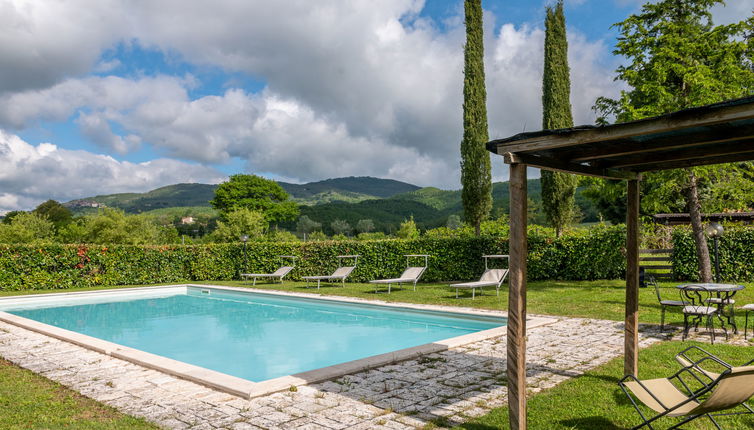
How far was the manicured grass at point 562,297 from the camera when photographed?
9047 millimetres

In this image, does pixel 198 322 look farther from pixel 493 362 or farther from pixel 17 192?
pixel 17 192

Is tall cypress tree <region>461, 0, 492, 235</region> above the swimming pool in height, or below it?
above

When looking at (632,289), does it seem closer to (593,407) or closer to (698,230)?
(593,407)

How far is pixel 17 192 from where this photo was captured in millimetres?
191000

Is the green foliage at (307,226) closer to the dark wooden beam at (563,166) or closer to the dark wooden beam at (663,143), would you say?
the dark wooden beam at (563,166)

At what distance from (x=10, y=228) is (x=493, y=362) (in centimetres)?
3092

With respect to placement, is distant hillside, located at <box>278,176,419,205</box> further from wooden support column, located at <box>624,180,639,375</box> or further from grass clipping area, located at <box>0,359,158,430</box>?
wooden support column, located at <box>624,180,639,375</box>

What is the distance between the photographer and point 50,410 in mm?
4062

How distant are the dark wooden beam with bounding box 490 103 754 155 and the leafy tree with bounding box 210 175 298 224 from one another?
53980 mm

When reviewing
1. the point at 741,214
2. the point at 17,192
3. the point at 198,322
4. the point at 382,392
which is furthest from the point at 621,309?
the point at 17,192

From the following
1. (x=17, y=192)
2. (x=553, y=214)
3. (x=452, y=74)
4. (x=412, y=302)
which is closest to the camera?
(x=412, y=302)

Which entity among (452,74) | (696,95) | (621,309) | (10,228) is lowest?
(621,309)

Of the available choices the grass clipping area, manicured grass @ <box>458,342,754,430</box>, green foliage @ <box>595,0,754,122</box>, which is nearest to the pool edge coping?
the grass clipping area

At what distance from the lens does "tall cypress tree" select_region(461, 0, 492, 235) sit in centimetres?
1727
